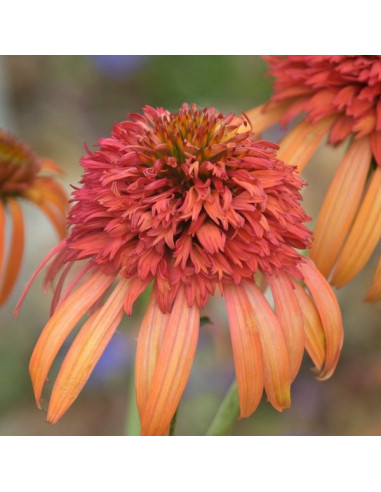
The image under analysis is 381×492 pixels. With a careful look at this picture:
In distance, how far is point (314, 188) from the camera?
67 centimetres

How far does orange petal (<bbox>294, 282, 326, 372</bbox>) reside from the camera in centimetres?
52

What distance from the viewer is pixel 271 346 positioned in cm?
49

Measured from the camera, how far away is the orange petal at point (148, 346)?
18.9 inches

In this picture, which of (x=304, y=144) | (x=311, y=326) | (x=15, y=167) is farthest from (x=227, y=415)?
(x=15, y=167)

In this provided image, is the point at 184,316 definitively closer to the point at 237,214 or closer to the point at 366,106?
the point at 237,214

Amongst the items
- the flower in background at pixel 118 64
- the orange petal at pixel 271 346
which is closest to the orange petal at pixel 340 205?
the orange petal at pixel 271 346

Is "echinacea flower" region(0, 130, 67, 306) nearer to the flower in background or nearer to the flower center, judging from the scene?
the flower center

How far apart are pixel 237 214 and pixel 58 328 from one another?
0.51ft

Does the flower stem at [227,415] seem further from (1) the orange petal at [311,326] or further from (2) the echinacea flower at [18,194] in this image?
(2) the echinacea flower at [18,194]

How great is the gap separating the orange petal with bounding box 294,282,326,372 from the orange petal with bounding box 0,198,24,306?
1.07 ft

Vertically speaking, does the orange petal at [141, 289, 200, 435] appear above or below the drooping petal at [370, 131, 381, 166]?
below

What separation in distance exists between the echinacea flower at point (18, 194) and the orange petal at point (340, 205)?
0.29 m

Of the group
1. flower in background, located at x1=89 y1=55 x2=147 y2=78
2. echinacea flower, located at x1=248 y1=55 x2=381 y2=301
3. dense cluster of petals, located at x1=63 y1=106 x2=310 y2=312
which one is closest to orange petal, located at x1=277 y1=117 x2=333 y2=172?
echinacea flower, located at x1=248 y1=55 x2=381 y2=301
